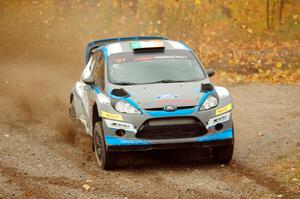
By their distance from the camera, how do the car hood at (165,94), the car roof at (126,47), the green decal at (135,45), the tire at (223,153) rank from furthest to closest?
the car roof at (126,47) < the green decal at (135,45) < the tire at (223,153) < the car hood at (165,94)

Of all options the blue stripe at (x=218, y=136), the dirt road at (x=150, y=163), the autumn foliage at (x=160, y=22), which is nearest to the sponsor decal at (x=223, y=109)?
the blue stripe at (x=218, y=136)

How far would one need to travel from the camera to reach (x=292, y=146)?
1247 centimetres

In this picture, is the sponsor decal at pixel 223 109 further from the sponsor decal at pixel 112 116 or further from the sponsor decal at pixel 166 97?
the sponsor decal at pixel 112 116

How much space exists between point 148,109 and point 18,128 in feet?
16.5

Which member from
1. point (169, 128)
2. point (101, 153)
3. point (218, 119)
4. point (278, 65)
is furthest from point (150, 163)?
point (278, 65)

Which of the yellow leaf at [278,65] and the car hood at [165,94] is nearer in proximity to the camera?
the car hood at [165,94]

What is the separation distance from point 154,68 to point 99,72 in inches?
37.0

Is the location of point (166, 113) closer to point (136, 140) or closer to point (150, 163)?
point (136, 140)

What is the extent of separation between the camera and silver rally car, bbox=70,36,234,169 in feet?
35.7

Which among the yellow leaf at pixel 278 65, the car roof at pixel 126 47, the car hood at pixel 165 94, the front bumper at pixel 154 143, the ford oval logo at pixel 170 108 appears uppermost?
the car roof at pixel 126 47

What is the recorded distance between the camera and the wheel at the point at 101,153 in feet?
36.3

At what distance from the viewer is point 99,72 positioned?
41.2ft

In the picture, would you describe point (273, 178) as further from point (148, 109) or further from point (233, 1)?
point (233, 1)

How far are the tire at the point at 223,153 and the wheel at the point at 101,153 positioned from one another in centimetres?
150
